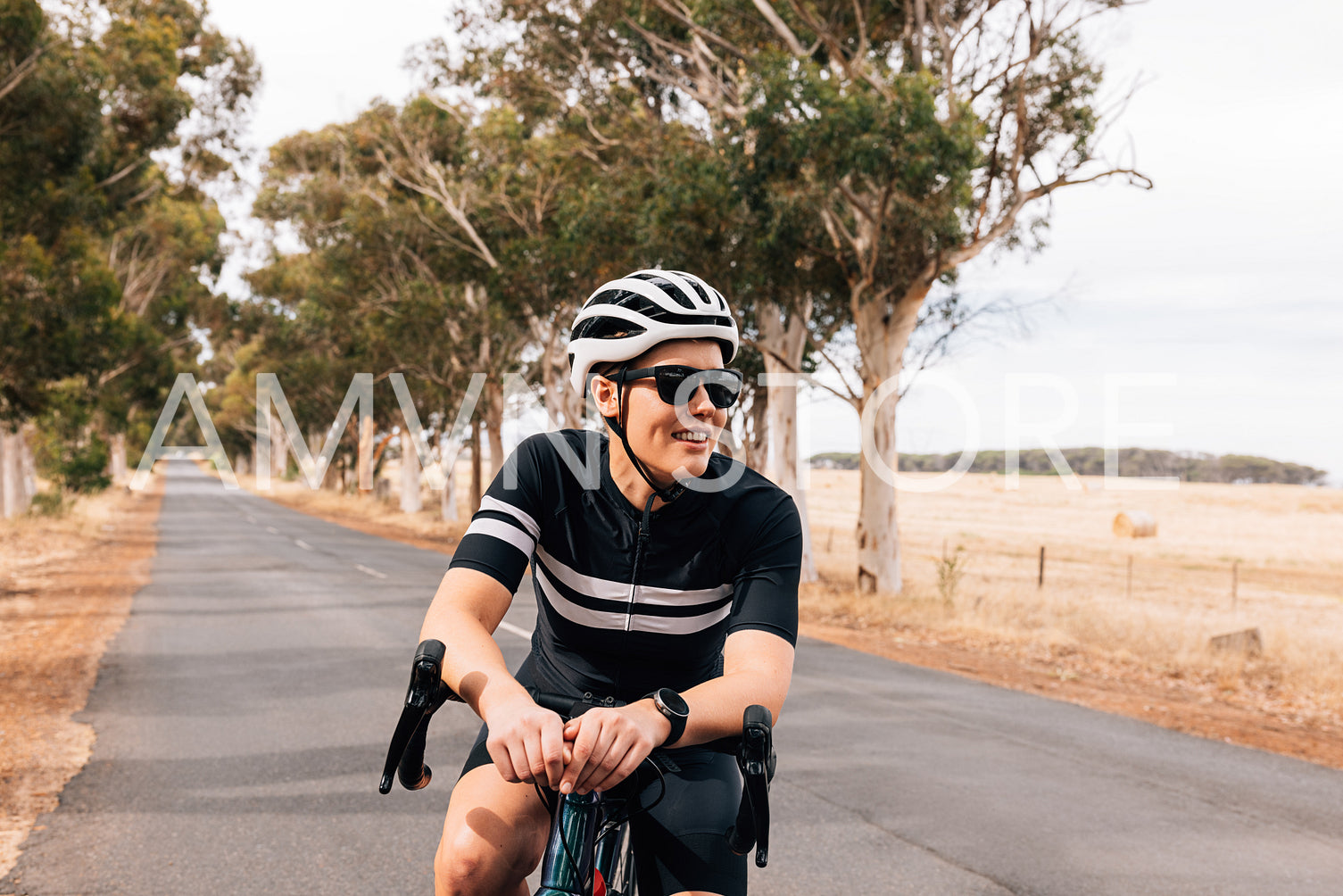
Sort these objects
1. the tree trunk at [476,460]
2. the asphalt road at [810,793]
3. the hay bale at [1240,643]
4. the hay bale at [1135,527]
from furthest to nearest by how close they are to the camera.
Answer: the hay bale at [1135,527] < the tree trunk at [476,460] < the hay bale at [1240,643] < the asphalt road at [810,793]

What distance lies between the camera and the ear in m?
2.23

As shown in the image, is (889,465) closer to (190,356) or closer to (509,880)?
(509,880)

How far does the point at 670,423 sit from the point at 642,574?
12.9 inches

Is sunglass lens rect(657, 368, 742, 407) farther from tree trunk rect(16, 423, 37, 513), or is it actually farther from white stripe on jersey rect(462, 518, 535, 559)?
tree trunk rect(16, 423, 37, 513)

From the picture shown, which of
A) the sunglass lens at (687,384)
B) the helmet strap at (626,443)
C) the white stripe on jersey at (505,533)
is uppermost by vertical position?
the sunglass lens at (687,384)

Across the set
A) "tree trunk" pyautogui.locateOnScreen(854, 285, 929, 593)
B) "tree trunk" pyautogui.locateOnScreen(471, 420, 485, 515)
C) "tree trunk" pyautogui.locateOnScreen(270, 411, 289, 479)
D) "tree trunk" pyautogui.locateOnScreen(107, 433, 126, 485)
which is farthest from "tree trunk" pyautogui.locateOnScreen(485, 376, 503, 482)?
"tree trunk" pyautogui.locateOnScreen(107, 433, 126, 485)

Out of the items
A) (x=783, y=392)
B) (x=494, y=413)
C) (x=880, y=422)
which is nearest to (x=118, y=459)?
(x=494, y=413)

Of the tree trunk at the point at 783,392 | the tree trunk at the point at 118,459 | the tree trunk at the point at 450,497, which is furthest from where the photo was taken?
Answer: the tree trunk at the point at 118,459

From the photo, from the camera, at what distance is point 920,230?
14672mm

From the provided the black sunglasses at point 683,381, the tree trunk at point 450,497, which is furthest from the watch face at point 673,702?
the tree trunk at point 450,497

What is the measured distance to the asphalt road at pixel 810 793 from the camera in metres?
4.56

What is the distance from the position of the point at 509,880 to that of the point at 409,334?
28.9m

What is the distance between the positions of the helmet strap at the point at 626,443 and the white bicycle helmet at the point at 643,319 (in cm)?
6

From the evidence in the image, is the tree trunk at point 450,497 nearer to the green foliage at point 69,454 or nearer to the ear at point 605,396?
the green foliage at point 69,454
